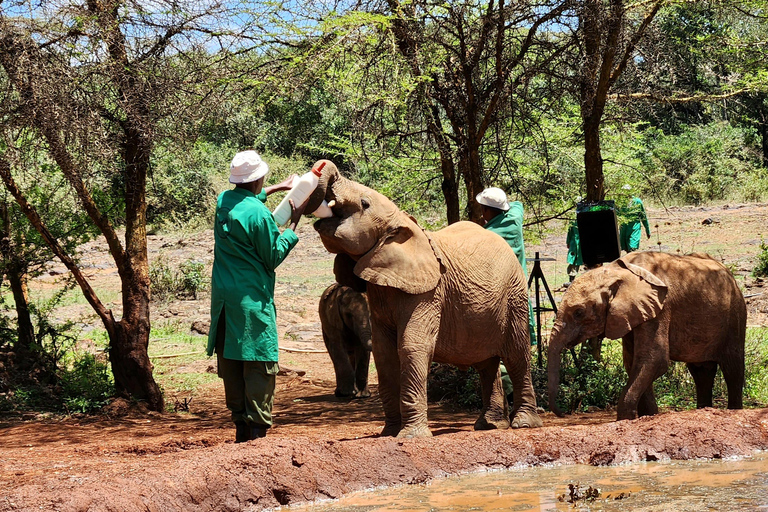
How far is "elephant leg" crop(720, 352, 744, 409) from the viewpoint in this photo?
8.42 meters

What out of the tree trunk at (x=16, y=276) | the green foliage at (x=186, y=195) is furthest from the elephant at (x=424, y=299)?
the green foliage at (x=186, y=195)

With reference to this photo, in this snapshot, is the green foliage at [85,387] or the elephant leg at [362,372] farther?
the elephant leg at [362,372]

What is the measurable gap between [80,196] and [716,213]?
20.6m

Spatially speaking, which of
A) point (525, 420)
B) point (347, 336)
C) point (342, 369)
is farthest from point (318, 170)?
point (347, 336)

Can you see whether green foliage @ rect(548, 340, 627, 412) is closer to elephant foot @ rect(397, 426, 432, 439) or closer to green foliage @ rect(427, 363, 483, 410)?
green foliage @ rect(427, 363, 483, 410)

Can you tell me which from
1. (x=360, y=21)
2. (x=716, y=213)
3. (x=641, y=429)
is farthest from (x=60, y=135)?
(x=716, y=213)

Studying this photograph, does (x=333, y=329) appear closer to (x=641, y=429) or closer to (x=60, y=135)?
(x=60, y=135)

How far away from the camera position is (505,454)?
257 inches

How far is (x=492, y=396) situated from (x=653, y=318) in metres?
1.51

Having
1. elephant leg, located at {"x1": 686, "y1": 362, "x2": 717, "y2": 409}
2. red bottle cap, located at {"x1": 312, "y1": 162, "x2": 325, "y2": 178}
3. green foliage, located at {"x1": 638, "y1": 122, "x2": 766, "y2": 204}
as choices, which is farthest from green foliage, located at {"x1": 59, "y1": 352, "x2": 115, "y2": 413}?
green foliage, located at {"x1": 638, "y1": 122, "x2": 766, "y2": 204}

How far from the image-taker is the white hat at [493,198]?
8844 mm

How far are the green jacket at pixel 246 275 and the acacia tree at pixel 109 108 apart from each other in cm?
294

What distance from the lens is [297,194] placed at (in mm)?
6492

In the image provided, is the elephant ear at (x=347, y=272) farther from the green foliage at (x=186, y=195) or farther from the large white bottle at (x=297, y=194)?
the green foliage at (x=186, y=195)
